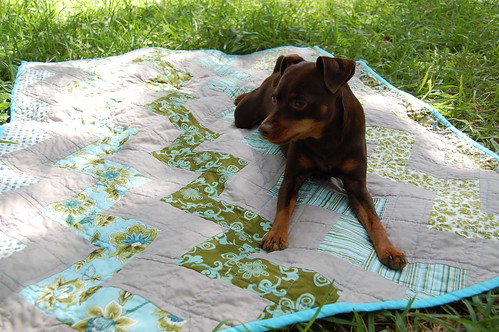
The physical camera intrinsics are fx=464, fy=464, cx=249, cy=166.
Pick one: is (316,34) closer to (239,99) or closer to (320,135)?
(239,99)

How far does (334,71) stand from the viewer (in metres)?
2.46

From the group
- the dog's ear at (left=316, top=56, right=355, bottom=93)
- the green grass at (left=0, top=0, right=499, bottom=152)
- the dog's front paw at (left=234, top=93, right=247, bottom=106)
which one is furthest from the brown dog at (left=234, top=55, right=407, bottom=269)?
the green grass at (left=0, top=0, right=499, bottom=152)

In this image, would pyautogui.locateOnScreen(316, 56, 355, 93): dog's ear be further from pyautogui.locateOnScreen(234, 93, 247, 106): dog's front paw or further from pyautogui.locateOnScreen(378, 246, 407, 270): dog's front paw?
pyautogui.locateOnScreen(234, 93, 247, 106): dog's front paw

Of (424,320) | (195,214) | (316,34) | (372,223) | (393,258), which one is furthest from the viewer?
(316,34)

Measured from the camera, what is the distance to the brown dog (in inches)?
96.6

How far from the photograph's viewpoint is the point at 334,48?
16.2 feet

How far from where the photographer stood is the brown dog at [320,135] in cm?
245

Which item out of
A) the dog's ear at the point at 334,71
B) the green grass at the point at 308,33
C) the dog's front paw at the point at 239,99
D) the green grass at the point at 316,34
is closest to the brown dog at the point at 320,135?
the dog's ear at the point at 334,71

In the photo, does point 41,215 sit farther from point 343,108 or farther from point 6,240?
point 343,108

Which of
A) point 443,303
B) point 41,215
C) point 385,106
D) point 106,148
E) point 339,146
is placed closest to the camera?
point 443,303

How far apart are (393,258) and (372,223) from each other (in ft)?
0.95

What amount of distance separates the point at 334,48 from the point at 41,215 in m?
3.51

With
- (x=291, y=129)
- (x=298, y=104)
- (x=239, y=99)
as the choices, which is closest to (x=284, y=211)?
(x=291, y=129)

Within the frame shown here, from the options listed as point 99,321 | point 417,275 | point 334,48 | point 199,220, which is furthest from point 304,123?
point 334,48
